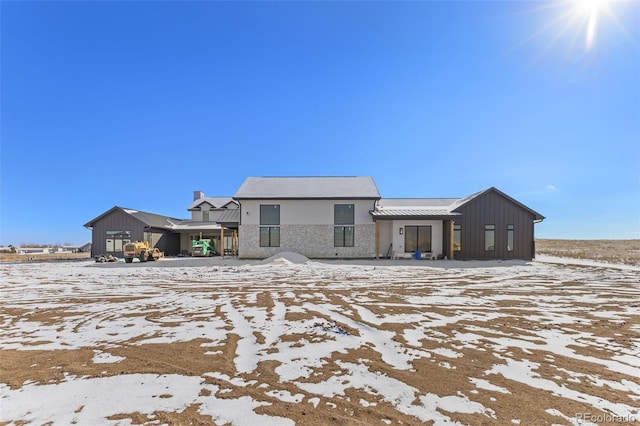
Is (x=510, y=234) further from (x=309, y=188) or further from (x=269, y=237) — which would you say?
(x=269, y=237)

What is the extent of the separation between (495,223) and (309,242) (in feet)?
40.0

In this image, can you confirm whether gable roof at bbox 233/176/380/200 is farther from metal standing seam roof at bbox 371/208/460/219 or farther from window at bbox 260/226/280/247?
window at bbox 260/226/280/247

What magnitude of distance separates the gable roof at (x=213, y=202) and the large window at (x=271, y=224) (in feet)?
37.5

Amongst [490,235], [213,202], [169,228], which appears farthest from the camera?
[213,202]

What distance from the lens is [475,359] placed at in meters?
3.57

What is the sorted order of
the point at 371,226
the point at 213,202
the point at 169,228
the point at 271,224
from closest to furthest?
1. the point at 371,226
2. the point at 271,224
3. the point at 169,228
4. the point at 213,202

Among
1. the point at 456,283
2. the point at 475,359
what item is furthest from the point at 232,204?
the point at 475,359

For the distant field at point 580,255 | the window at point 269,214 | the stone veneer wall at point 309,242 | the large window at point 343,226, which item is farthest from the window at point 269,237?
the distant field at point 580,255

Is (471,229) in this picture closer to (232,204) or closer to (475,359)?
(475,359)

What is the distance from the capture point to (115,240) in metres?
24.0

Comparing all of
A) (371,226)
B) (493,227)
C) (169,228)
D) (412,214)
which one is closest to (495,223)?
(493,227)

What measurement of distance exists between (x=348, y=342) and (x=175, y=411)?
7.69ft

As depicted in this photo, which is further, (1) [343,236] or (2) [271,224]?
(2) [271,224]

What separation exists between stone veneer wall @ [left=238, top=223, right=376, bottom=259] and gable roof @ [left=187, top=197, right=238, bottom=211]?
Result: 1156cm
